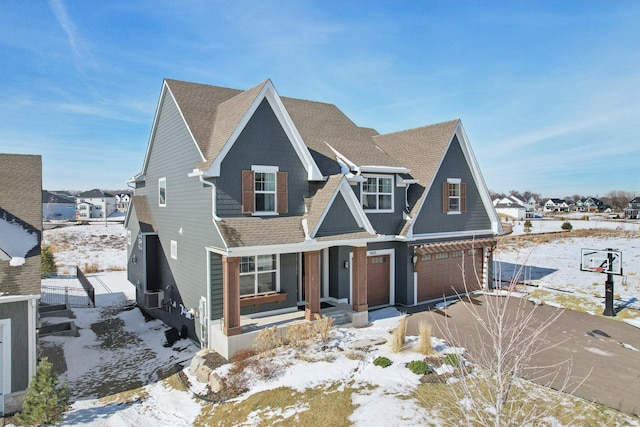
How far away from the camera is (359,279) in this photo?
14.6m

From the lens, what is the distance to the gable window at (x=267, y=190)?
13266 mm

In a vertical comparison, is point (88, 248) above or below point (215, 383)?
above

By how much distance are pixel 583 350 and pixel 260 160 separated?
1229cm

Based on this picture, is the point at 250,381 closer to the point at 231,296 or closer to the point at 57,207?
the point at 231,296

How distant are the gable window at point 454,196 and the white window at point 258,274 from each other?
9.11 m

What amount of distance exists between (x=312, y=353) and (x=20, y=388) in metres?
7.68

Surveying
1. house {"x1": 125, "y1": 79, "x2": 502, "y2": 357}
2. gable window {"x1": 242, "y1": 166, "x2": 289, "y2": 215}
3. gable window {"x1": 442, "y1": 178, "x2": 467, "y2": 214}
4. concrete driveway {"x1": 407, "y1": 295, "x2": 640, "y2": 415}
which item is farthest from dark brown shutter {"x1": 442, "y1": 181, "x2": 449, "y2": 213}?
gable window {"x1": 242, "y1": 166, "x2": 289, "y2": 215}

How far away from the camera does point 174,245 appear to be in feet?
52.6

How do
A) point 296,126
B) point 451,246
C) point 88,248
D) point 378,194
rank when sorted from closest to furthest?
point 378,194 < point 296,126 < point 451,246 < point 88,248

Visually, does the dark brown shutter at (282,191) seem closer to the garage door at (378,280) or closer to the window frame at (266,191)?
the window frame at (266,191)

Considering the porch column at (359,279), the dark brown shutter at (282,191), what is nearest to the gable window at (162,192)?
the dark brown shutter at (282,191)

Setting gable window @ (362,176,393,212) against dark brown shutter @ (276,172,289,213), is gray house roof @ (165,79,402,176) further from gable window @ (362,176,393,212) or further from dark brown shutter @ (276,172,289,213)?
dark brown shutter @ (276,172,289,213)

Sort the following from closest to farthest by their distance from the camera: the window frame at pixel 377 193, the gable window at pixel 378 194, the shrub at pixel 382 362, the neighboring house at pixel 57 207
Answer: the shrub at pixel 382 362, the window frame at pixel 377 193, the gable window at pixel 378 194, the neighboring house at pixel 57 207

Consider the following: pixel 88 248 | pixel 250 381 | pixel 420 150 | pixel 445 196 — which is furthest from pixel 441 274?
pixel 88 248
